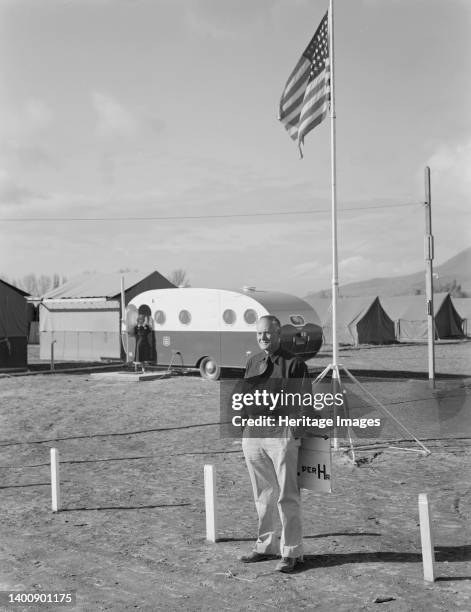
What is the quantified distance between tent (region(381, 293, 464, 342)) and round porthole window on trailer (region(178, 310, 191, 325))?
28.5 metres

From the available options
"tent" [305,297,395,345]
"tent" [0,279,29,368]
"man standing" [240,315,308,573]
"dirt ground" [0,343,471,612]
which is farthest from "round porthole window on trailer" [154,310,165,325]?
"tent" [305,297,395,345]

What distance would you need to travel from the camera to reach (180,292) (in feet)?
80.3

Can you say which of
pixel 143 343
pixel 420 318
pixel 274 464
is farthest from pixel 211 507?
pixel 420 318

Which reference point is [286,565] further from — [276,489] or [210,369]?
[210,369]

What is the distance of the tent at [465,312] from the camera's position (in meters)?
53.1

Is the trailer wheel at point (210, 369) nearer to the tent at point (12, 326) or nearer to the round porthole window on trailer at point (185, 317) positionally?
the round porthole window on trailer at point (185, 317)

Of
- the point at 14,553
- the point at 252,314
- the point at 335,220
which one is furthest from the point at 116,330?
the point at 14,553

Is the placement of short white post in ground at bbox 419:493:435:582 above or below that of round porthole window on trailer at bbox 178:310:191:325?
below

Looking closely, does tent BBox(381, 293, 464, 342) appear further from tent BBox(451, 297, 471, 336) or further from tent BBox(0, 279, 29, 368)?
tent BBox(0, 279, 29, 368)

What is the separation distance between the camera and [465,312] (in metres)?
56.6

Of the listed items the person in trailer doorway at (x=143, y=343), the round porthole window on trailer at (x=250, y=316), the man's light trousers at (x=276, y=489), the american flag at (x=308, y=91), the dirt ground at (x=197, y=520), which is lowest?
the dirt ground at (x=197, y=520)

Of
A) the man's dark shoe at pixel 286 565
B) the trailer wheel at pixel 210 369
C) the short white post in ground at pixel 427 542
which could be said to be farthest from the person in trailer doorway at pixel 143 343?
the short white post in ground at pixel 427 542

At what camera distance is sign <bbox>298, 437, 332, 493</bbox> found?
701 centimetres

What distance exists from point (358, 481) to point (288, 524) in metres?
4.01
